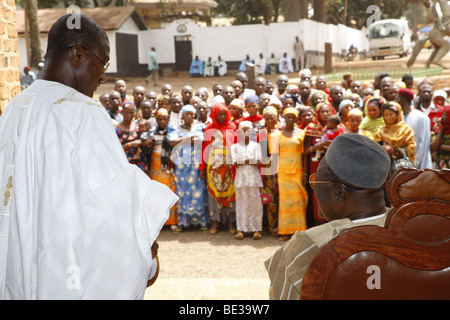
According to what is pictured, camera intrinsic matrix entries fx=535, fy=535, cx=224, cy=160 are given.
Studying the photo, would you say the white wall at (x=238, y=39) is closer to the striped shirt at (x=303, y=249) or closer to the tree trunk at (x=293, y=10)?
the tree trunk at (x=293, y=10)

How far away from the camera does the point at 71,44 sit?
81.2 inches

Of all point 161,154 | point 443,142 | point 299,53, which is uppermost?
point 299,53

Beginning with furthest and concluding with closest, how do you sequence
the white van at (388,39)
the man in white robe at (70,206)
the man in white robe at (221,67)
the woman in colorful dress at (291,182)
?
the white van at (388,39)
the man in white robe at (221,67)
the woman in colorful dress at (291,182)
the man in white robe at (70,206)

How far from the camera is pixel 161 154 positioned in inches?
275

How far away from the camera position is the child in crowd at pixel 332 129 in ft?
20.4

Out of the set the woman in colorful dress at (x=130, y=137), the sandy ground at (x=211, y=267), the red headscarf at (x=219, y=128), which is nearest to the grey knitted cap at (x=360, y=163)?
the sandy ground at (x=211, y=267)

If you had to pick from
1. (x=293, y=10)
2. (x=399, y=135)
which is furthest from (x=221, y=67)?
(x=399, y=135)

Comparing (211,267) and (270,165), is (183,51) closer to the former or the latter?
(270,165)

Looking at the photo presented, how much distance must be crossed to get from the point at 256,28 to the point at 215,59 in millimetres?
2452

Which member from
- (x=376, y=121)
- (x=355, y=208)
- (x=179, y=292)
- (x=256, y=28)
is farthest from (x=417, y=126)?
(x=256, y=28)

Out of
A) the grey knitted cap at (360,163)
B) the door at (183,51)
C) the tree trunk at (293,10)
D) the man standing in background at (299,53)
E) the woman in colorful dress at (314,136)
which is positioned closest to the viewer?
the grey knitted cap at (360,163)

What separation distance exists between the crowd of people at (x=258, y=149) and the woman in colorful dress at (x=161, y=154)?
0.01 meters

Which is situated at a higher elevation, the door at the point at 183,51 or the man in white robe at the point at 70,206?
the door at the point at 183,51

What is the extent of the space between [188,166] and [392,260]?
537 centimetres
